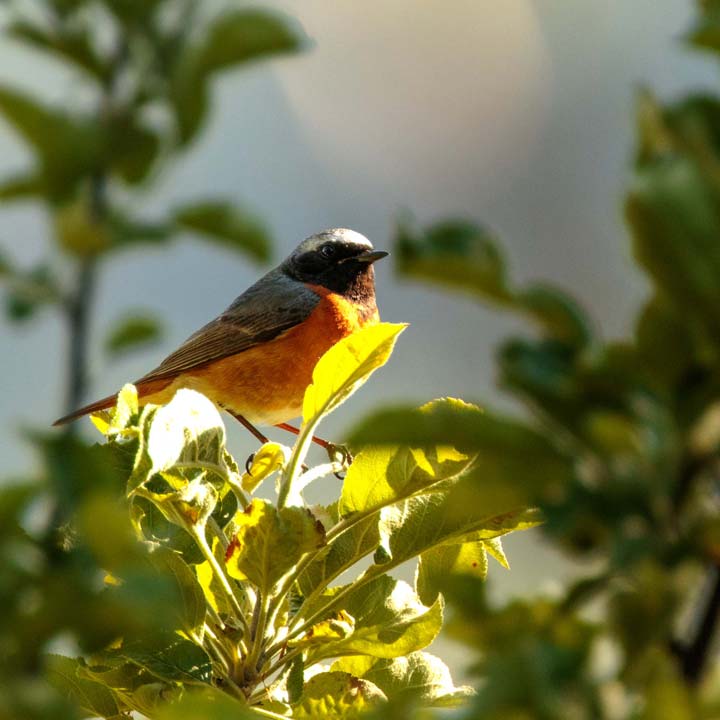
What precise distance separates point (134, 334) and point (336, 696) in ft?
3.68

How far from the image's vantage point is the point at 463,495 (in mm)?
894

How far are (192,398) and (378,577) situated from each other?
1.65 ft

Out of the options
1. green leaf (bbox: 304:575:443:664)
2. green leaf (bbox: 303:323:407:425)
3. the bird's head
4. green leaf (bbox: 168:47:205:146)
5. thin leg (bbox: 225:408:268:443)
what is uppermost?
green leaf (bbox: 168:47:205:146)

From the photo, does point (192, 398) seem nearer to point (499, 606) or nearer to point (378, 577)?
point (378, 577)

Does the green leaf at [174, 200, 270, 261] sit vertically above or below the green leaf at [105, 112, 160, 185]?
below

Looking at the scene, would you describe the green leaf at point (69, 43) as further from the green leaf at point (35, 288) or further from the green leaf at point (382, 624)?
the green leaf at point (382, 624)

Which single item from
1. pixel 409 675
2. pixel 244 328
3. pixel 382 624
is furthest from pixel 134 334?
pixel 244 328

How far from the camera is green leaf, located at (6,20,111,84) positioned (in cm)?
89

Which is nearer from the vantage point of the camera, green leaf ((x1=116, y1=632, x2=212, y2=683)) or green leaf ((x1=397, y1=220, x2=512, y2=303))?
green leaf ((x1=397, y1=220, x2=512, y2=303))

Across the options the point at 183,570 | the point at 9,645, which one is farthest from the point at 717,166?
the point at 183,570

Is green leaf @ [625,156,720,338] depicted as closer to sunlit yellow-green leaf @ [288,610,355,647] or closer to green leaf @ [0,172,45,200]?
green leaf @ [0,172,45,200]

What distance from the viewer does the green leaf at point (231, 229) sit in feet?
3.12

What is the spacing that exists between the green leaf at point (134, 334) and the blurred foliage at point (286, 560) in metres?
0.44

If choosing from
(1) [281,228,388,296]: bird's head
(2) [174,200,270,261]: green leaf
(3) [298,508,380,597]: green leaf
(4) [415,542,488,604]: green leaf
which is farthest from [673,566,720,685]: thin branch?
(1) [281,228,388,296]: bird's head
